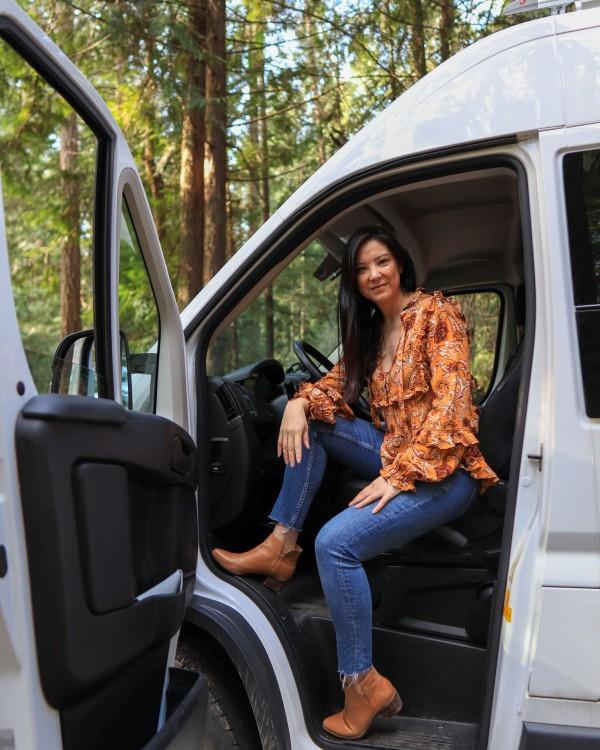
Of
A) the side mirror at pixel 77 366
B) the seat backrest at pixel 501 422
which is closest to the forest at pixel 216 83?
the seat backrest at pixel 501 422

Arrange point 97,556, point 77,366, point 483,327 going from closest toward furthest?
point 97,556 < point 77,366 < point 483,327

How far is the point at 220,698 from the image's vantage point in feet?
8.14

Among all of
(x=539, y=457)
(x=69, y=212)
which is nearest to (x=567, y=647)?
→ (x=539, y=457)

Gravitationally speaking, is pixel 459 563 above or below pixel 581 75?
below

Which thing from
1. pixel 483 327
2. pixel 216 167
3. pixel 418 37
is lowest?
pixel 483 327

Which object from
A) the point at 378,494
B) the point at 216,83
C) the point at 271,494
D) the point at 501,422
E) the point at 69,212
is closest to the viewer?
the point at 378,494

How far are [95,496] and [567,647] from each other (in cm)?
125

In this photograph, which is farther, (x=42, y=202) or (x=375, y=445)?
(x=42, y=202)

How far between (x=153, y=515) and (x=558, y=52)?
Answer: 1.64 m

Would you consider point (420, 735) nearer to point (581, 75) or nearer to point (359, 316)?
point (359, 316)

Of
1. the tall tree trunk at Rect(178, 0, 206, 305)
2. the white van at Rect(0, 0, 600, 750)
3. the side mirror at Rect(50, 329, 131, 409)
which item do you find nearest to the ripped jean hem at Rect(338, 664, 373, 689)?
the white van at Rect(0, 0, 600, 750)

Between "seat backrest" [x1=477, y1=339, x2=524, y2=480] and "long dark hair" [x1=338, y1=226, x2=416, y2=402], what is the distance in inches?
18.4

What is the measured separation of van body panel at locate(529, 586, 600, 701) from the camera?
6.61ft

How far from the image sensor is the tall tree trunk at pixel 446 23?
6.79 metres
